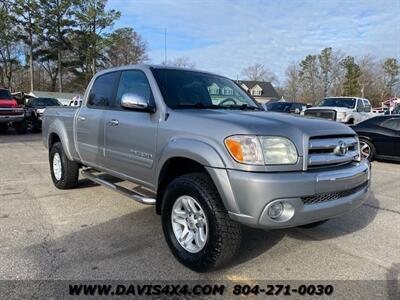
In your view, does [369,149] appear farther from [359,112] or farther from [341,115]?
[359,112]

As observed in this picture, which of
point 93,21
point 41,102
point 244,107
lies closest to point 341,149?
point 244,107

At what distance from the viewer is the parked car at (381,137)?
35.2ft

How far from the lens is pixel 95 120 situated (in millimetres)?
5480

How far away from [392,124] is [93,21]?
42432 mm

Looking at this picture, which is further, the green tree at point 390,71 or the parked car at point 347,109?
the green tree at point 390,71

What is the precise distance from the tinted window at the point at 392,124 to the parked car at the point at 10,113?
15526 mm

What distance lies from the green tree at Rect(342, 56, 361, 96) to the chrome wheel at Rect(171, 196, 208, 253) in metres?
79.2

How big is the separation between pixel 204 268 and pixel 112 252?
3.54ft

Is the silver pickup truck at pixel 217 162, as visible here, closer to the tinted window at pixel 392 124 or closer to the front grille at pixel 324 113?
the tinted window at pixel 392 124

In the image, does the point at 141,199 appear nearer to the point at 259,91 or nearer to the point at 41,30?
the point at 41,30

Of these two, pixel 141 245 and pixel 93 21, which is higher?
pixel 93 21

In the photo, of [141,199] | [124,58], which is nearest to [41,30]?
[124,58]

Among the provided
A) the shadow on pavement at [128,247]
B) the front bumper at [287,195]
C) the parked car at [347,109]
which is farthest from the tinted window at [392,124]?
the front bumper at [287,195]

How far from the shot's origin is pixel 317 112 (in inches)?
594
